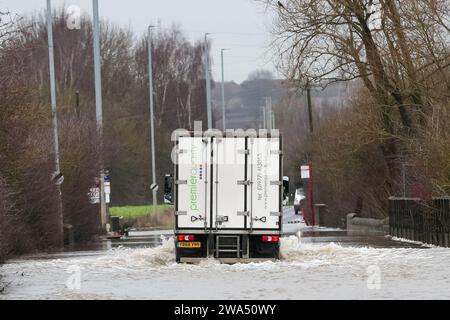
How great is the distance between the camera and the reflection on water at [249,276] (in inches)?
782

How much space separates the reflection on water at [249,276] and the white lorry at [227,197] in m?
0.46

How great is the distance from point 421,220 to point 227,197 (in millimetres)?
11115

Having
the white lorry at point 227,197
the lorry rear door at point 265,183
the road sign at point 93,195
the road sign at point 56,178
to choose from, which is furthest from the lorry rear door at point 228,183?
the road sign at point 93,195

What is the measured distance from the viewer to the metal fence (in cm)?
3294

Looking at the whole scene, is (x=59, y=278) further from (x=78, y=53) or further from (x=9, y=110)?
(x=78, y=53)

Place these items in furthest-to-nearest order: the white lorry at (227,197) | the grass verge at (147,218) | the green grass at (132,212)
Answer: the green grass at (132,212) → the grass verge at (147,218) → the white lorry at (227,197)

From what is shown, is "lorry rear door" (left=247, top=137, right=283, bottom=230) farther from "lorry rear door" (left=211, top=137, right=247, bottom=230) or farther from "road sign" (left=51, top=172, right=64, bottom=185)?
"road sign" (left=51, top=172, right=64, bottom=185)

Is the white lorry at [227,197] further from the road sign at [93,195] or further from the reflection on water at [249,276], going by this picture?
the road sign at [93,195]

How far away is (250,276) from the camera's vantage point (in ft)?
77.8

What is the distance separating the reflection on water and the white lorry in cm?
46

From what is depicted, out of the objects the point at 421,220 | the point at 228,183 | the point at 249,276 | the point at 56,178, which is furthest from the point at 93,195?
the point at 249,276

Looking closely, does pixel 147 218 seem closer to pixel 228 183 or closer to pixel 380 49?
pixel 380 49

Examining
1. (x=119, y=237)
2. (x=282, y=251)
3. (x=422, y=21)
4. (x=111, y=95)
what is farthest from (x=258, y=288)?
(x=111, y=95)

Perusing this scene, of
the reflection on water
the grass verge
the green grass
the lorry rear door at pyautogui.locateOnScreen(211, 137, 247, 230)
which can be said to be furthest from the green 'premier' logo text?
the green grass
